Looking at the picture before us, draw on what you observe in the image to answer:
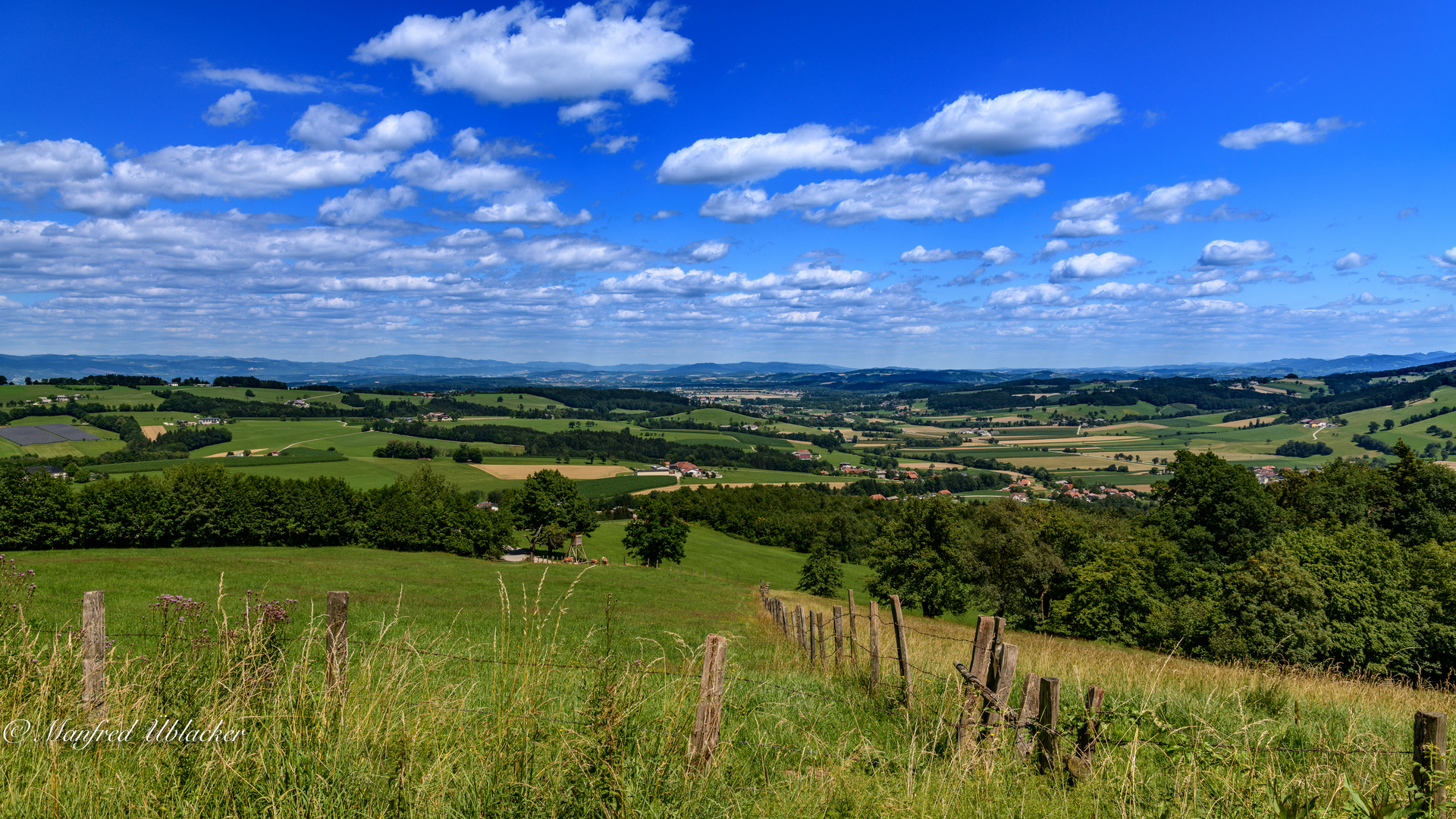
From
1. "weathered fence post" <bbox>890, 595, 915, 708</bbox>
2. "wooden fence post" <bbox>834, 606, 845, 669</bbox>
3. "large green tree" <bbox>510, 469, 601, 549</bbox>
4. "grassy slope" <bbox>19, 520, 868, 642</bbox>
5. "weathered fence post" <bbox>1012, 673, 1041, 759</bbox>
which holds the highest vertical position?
"weathered fence post" <bbox>1012, 673, 1041, 759</bbox>

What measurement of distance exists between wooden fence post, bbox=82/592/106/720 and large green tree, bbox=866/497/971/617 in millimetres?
43488

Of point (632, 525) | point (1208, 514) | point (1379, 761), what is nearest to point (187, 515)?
point (632, 525)

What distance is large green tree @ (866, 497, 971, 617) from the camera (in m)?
43.9

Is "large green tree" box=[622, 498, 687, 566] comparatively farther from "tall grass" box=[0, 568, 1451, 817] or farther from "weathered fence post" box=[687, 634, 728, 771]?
"weathered fence post" box=[687, 634, 728, 771]

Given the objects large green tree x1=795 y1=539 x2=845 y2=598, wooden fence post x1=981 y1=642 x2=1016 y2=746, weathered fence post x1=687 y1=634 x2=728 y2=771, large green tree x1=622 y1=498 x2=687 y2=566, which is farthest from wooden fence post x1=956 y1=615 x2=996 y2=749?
large green tree x1=622 y1=498 x2=687 y2=566

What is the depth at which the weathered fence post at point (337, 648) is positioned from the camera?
13.1 feet

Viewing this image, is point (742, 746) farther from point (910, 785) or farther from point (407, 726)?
point (407, 726)

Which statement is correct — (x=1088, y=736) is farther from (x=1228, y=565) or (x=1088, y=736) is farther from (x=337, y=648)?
(x=1228, y=565)

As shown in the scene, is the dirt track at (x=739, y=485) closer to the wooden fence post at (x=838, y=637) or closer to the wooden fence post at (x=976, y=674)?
the wooden fence post at (x=838, y=637)

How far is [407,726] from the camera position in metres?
3.96

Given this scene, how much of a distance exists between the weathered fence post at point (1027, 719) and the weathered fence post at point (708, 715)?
2.24 metres

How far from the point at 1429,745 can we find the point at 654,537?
53989 mm

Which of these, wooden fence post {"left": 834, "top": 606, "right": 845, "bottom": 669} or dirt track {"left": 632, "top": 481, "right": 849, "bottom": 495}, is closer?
wooden fence post {"left": 834, "top": 606, "right": 845, "bottom": 669}

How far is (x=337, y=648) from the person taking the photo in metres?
4.29
